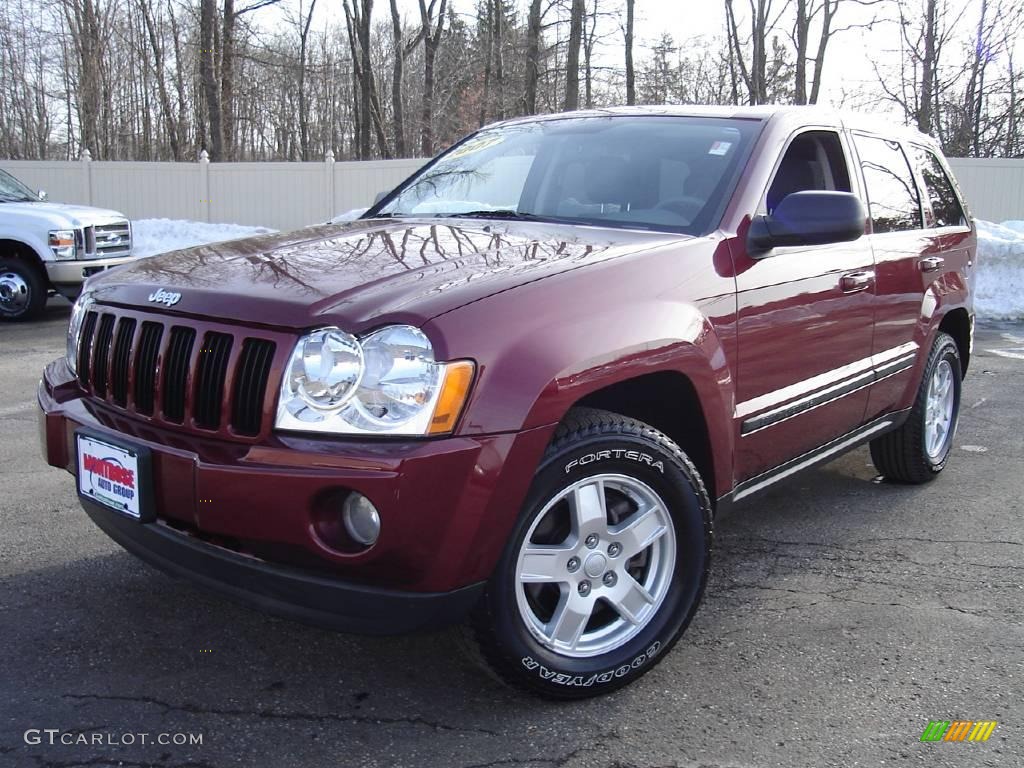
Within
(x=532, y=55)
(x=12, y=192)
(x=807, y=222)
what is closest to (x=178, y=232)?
(x=12, y=192)

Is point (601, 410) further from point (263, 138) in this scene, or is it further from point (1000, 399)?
point (263, 138)

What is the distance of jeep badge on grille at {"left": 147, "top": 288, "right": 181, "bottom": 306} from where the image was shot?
2.66m

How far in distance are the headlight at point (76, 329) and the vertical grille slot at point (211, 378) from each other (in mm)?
752

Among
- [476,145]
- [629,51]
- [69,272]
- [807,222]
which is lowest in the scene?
[69,272]

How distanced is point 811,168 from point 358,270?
2.10 metres

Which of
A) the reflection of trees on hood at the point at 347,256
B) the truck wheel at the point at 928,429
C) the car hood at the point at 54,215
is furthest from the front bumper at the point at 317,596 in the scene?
the car hood at the point at 54,215

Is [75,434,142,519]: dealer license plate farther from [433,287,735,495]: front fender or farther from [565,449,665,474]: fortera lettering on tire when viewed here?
[565,449,665,474]: fortera lettering on tire

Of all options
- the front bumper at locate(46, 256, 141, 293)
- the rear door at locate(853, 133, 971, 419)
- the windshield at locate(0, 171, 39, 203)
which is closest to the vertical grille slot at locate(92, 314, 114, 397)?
the rear door at locate(853, 133, 971, 419)

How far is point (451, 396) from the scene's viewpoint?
7.52ft

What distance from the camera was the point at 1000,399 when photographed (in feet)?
23.5

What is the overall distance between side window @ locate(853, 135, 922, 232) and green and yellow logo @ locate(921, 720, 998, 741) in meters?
2.14

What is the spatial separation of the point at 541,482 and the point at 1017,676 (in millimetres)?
1683

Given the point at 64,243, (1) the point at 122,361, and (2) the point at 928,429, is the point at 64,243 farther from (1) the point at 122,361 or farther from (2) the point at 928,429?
(2) the point at 928,429

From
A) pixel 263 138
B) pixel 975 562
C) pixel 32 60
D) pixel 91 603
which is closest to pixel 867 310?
pixel 975 562
